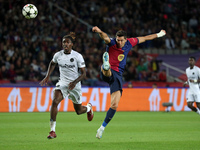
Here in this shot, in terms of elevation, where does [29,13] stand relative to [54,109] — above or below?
above

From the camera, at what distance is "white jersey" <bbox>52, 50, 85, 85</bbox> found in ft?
32.8

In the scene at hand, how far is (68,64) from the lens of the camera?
10.0 metres

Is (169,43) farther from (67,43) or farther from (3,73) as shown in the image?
(67,43)

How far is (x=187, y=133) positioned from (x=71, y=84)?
383 centimetres

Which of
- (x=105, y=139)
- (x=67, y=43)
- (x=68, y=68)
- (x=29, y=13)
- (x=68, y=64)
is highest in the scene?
(x=29, y=13)

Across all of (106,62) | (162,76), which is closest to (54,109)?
(106,62)

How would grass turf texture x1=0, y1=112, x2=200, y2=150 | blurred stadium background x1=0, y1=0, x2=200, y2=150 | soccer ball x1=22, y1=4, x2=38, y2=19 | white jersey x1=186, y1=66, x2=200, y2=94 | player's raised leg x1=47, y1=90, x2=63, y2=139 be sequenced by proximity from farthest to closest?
white jersey x1=186, y1=66, x2=200, y2=94 < blurred stadium background x1=0, y1=0, x2=200, y2=150 < soccer ball x1=22, y1=4, x2=38, y2=19 < player's raised leg x1=47, y1=90, x2=63, y2=139 < grass turf texture x1=0, y1=112, x2=200, y2=150

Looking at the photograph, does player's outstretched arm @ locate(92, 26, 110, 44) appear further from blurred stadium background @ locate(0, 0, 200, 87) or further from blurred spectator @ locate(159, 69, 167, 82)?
blurred spectator @ locate(159, 69, 167, 82)

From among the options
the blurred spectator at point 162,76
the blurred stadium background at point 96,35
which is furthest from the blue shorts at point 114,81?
the blurred spectator at point 162,76

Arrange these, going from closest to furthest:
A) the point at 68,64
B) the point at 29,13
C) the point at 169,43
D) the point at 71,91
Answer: the point at 68,64
the point at 71,91
the point at 29,13
the point at 169,43

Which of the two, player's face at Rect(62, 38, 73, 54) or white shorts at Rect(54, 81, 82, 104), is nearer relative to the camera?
player's face at Rect(62, 38, 73, 54)

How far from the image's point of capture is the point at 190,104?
16297mm

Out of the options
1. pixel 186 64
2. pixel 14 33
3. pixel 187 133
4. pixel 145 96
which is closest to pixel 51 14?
pixel 14 33

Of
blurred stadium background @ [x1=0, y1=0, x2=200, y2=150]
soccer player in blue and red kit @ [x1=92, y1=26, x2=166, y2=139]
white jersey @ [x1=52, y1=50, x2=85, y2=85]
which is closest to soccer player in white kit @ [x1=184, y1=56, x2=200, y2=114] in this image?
blurred stadium background @ [x1=0, y1=0, x2=200, y2=150]
